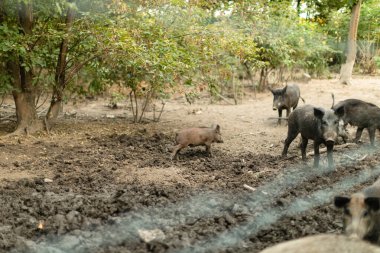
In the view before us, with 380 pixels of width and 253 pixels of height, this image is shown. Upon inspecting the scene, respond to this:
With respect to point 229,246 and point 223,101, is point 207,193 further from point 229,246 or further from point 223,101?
point 223,101

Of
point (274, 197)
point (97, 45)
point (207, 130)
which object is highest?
point (97, 45)

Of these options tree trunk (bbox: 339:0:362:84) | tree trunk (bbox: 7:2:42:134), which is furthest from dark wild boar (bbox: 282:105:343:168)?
tree trunk (bbox: 339:0:362:84)

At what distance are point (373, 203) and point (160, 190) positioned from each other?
2802mm

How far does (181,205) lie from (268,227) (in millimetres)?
1133

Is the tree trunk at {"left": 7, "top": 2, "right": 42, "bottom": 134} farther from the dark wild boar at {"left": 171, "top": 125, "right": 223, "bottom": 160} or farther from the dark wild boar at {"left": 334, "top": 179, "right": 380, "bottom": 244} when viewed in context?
the dark wild boar at {"left": 334, "top": 179, "right": 380, "bottom": 244}

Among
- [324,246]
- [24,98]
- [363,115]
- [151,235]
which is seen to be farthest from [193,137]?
[324,246]

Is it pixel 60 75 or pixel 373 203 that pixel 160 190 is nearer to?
pixel 373 203

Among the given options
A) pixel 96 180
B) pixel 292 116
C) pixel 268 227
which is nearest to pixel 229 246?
pixel 268 227

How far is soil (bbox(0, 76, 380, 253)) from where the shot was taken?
4.48 meters

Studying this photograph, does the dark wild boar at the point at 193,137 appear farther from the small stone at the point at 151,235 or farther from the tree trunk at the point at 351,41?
the tree trunk at the point at 351,41

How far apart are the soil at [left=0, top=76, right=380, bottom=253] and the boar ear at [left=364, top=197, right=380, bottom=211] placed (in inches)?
33.7

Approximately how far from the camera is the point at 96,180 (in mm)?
6508

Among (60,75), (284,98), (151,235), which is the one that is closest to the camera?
(151,235)

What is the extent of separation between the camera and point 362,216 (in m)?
3.90
